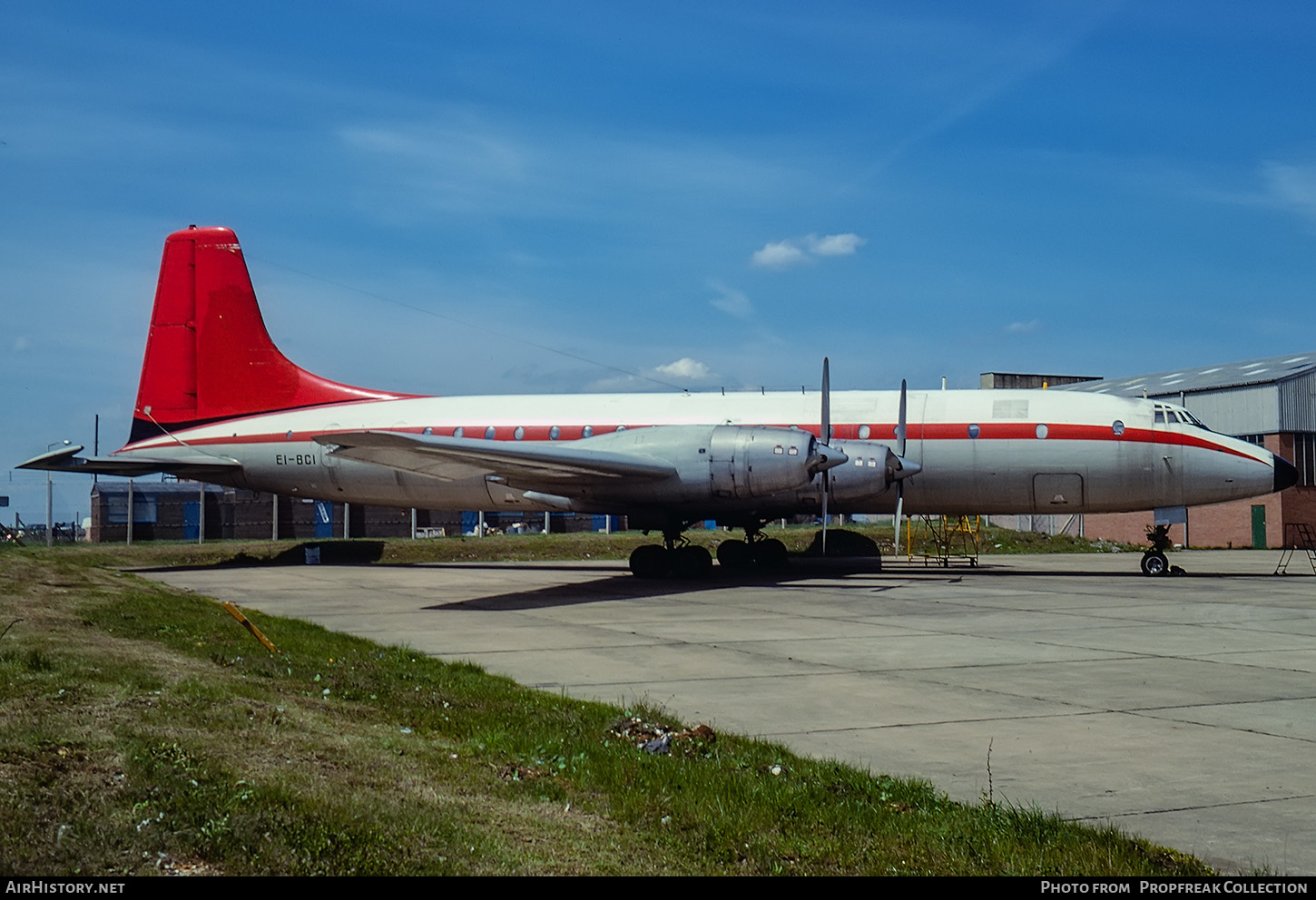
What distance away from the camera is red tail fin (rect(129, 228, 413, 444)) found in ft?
99.0

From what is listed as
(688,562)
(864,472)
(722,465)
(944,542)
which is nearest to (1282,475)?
(864,472)

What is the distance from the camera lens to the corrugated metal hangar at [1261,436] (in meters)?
41.5

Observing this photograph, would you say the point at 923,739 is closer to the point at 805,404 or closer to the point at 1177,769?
the point at 1177,769

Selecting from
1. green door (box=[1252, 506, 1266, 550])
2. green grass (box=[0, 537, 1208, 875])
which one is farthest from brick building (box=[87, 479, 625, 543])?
green grass (box=[0, 537, 1208, 875])

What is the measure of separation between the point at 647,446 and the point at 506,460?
11.0ft

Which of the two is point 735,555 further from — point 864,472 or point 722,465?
point 722,465

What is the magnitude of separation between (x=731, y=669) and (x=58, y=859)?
25.9 feet

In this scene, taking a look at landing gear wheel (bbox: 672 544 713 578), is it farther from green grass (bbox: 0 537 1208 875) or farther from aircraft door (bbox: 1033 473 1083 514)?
green grass (bbox: 0 537 1208 875)

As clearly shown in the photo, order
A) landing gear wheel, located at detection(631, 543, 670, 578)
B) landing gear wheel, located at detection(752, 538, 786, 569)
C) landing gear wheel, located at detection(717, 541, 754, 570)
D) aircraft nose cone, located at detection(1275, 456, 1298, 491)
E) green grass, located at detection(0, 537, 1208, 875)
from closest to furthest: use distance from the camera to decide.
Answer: green grass, located at detection(0, 537, 1208, 875) < aircraft nose cone, located at detection(1275, 456, 1298, 491) < landing gear wheel, located at detection(631, 543, 670, 578) < landing gear wheel, located at detection(752, 538, 786, 569) < landing gear wheel, located at detection(717, 541, 754, 570)

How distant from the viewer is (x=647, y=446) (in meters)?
23.0

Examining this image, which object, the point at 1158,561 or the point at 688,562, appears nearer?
the point at 688,562

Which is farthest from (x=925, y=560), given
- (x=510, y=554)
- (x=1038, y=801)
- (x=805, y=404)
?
(x=1038, y=801)

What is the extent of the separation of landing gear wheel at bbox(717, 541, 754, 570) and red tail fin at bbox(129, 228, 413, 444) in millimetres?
10072

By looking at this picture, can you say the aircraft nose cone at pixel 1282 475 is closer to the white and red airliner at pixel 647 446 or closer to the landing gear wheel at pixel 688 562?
the white and red airliner at pixel 647 446
